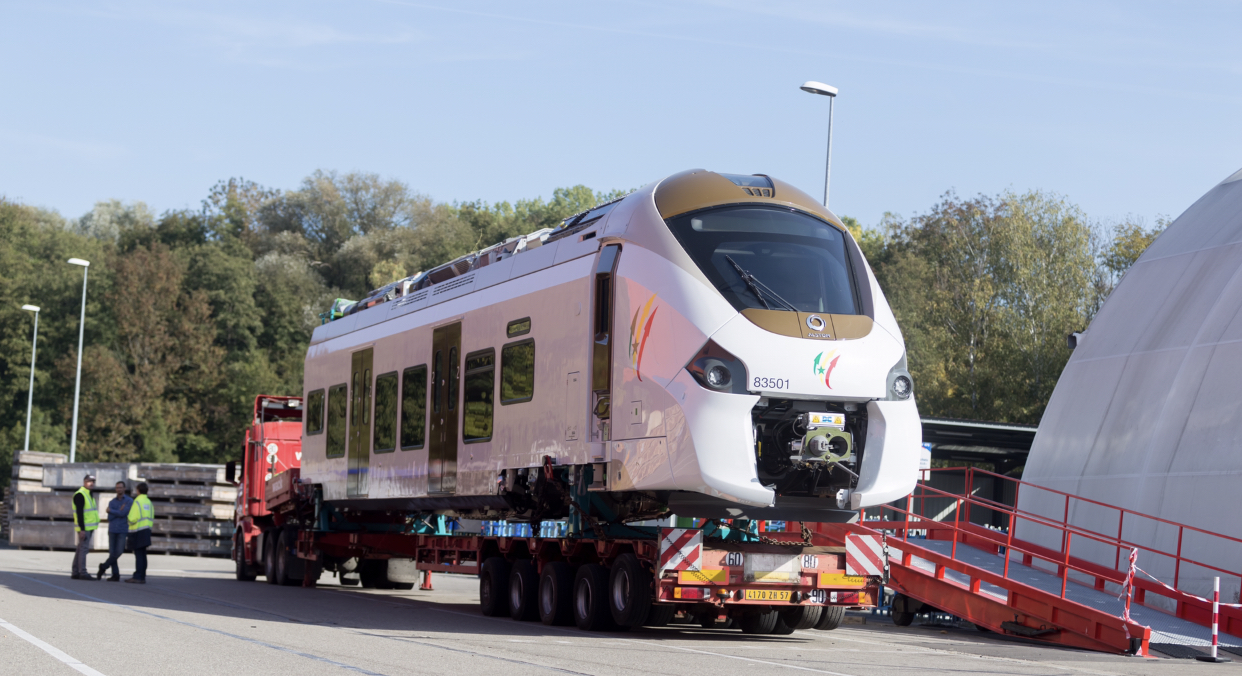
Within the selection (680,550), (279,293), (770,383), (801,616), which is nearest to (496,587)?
(801,616)

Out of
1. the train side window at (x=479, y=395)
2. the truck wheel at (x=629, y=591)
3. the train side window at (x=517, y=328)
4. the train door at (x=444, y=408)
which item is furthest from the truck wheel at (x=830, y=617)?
the train door at (x=444, y=408)

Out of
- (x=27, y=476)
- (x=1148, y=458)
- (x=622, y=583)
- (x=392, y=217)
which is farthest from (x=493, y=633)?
(x=392, y=217)

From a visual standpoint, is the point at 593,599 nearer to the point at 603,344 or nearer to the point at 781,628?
the point at 781,628

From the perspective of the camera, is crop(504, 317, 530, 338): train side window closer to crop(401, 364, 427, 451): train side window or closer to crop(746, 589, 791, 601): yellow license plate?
crop(401, 364, 427, 451): train side window

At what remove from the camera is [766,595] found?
14.2 m

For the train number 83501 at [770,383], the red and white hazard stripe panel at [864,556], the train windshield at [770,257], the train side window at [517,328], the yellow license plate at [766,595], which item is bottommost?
the yellow license plate at [766,595]

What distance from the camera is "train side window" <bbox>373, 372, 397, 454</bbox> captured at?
19.8 metres

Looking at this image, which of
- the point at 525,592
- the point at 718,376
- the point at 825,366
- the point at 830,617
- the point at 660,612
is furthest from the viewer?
the point at 525,592

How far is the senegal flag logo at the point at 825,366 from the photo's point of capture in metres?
13.5

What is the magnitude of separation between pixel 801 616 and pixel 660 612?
1.70 meters

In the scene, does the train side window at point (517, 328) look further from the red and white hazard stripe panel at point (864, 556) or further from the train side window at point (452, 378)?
the red and white hazard stripe panel at point (864, 556)

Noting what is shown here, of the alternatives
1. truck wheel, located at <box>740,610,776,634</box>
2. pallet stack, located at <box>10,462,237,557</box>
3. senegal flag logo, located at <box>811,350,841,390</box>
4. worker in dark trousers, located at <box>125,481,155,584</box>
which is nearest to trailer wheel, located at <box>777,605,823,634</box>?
truck wheel, located at <box>740,610,776,634</box>

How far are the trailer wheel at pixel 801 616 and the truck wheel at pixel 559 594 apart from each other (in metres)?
2.34

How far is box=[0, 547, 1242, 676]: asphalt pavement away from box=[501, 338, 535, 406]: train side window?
253 cm
